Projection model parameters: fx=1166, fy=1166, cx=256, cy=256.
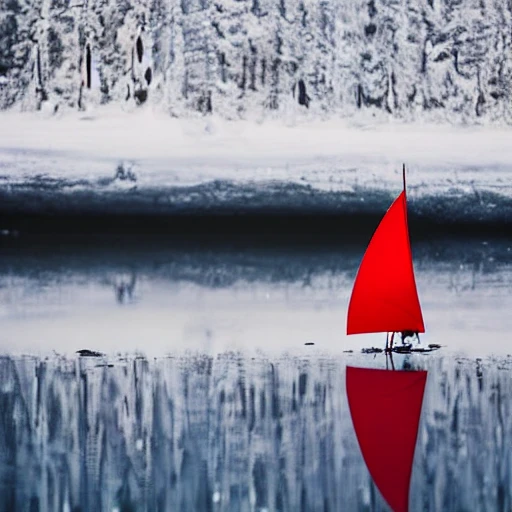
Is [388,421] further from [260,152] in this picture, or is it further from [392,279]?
[260,152]

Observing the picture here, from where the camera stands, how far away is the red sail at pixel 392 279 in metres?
4.10

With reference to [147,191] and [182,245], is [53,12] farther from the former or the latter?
[182,245]

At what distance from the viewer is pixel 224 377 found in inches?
152

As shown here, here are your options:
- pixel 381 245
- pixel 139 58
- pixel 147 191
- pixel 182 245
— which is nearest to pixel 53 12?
pixel 139 58

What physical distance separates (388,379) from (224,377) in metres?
0.54

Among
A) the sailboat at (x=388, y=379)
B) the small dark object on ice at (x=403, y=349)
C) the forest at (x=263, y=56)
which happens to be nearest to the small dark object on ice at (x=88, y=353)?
the sailboat at (x=388, y=379)

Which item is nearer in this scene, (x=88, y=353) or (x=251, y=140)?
(x=88, y=353)

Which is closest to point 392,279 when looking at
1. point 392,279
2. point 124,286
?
point 392,279

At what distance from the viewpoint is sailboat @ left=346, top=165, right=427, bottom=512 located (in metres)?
2.73

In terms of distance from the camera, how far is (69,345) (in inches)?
174

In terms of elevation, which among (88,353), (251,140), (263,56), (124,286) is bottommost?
(88,353)

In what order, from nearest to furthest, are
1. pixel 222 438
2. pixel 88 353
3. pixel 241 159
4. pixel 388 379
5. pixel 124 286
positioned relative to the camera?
pixel 222 438, pixel 388 379, pixel 88 353, pixel 124 286, pixel 241 159

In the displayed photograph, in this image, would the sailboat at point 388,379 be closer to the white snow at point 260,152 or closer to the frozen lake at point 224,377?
the frozen lake at point 224,377

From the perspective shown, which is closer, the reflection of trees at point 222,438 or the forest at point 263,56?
the reflection of trees at point 222,438
